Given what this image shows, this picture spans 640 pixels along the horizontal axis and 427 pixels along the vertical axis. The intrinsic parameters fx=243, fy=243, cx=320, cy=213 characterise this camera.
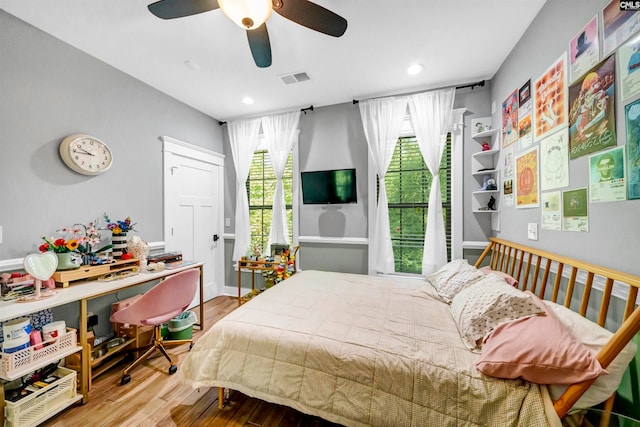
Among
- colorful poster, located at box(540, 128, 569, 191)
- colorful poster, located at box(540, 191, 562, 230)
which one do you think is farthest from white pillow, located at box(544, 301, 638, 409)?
colorful poster, located at box(540, 128, 569, 191)

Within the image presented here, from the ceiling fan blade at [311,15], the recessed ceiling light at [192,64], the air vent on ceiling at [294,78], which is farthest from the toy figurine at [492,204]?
the recessed ceiling light at [192,64]

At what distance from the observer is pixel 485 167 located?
2705mm

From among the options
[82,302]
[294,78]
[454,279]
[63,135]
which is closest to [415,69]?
[294,78]

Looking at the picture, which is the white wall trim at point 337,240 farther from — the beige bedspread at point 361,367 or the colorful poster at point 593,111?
the colorful poster at point 593,111

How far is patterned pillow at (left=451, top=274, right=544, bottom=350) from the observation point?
1257mm

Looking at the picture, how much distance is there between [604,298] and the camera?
1153 mm

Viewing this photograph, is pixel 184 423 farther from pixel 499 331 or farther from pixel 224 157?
pixel 224 157

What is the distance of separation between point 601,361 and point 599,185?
0.85 m

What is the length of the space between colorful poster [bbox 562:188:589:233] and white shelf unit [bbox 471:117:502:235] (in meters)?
1.04

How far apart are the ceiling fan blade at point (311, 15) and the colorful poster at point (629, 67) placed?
1354 millimetres

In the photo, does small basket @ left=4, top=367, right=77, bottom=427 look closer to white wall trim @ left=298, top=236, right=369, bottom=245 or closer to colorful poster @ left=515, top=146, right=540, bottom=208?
white wall trim @ left=298, top=236, right=369, bottom=245

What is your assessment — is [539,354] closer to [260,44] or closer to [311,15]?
[311,15]

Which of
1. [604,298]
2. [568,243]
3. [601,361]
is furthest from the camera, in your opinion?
[568,243]


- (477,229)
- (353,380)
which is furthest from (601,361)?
(477,229)
